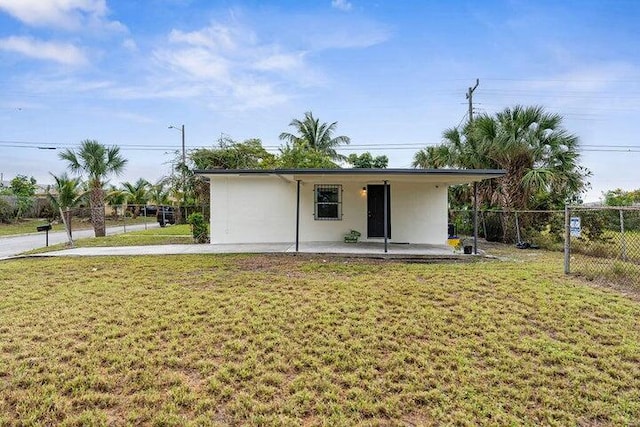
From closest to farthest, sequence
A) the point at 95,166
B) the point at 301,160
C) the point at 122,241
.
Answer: the point at 122,241, the point at 95,166, the point at 301,160

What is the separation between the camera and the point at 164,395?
8.80ft

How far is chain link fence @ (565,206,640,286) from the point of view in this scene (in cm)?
600

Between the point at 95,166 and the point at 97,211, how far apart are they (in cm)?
198

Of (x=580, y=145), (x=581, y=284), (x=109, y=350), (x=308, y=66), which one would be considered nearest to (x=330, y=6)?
(x=308, y=66)

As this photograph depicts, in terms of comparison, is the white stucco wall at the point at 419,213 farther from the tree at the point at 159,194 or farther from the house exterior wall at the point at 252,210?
the tree at the point at 159,194

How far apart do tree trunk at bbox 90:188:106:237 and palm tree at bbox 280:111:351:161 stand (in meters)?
14.6

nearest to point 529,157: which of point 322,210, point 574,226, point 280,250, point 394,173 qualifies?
point 574,226

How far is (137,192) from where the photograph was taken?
98.1ft

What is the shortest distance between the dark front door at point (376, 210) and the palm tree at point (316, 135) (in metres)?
15.6

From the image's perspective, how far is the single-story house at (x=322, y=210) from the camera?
10969 millimetres

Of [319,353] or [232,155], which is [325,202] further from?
[232,155]

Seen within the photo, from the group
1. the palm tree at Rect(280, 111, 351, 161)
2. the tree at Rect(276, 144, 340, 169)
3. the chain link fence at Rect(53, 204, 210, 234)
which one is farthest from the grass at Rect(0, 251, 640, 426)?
the palm tree at Rect(280, 111, 351, 161)

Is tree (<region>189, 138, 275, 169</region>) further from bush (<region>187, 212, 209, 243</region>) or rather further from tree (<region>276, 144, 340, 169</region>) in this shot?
bush (<region>187, 212, 209, 243</region>)

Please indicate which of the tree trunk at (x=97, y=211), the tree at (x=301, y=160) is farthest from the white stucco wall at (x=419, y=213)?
the tree trunk at (x=97, y=211)
